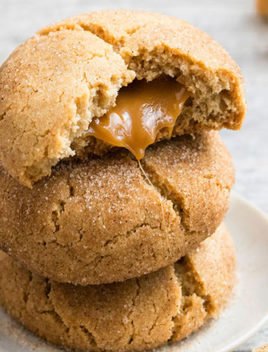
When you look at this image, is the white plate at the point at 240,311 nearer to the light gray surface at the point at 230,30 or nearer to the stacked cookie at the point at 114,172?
the stacked cookie at the point at 114,172

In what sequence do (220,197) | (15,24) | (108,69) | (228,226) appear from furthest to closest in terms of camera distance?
(15,24) < (228,226) < (220,197) < (108,69)

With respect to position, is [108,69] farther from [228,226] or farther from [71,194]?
[228,226]


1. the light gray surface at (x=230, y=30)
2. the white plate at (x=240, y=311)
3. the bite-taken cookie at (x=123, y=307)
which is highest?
the bite-taken cookie at (x=123, y=307)

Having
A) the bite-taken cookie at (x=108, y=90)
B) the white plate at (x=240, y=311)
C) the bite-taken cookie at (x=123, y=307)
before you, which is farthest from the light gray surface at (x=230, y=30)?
the bite-taken cookie at (x=108, y=90)

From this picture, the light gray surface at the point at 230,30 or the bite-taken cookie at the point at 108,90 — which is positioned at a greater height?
the bite-taken cookie at the point at 108,90

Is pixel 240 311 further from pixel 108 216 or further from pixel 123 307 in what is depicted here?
pixel 108 216

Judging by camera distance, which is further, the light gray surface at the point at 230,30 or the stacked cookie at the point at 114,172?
the light gray surface at the point at 230,30

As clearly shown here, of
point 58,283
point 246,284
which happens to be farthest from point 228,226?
point 58,283
